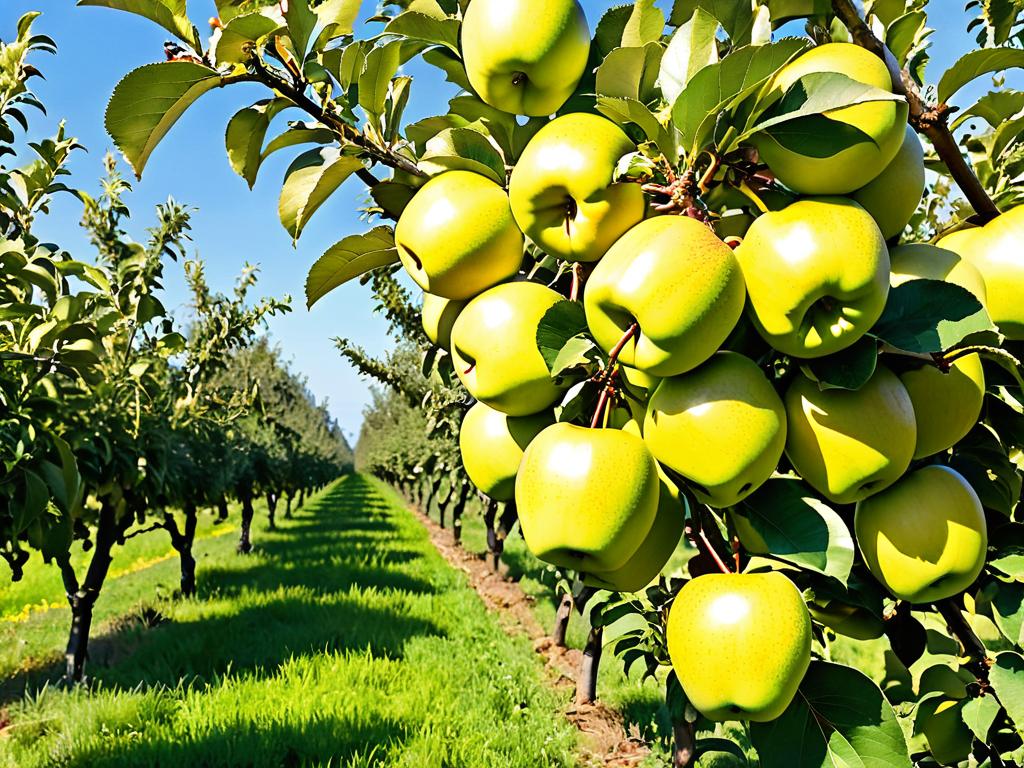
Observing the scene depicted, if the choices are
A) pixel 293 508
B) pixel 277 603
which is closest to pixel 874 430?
pixel 277 603

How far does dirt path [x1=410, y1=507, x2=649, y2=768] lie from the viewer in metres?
4.57

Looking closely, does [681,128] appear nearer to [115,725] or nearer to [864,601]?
[864,601]

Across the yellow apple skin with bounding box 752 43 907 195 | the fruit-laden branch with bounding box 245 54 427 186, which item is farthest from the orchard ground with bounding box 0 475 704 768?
the yellow apple skin with bounding box 752 43 907 195

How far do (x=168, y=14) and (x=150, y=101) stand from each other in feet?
0.32

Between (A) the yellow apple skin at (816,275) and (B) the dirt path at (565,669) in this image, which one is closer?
(A) the yellow apple skin at (816,275)

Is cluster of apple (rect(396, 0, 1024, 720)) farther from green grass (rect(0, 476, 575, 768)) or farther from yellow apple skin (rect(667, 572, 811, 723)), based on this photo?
green grass (rect(0, 476, 575, 768))

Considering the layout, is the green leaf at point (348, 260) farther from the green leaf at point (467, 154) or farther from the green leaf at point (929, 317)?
the green leaf at point (929, 317)

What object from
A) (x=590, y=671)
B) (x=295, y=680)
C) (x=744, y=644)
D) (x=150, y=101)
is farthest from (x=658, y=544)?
(x=295, y=680)

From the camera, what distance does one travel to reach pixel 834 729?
26.2 inches

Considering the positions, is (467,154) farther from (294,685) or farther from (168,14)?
(294,685)

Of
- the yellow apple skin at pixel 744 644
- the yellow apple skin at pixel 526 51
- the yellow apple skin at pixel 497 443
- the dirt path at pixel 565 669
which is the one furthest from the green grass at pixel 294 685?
the yellow apple skin at pixel 526 51

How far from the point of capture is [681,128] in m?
0.61

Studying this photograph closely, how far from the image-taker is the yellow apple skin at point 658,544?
720 mm

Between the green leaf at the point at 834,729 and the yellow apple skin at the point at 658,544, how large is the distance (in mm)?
185
